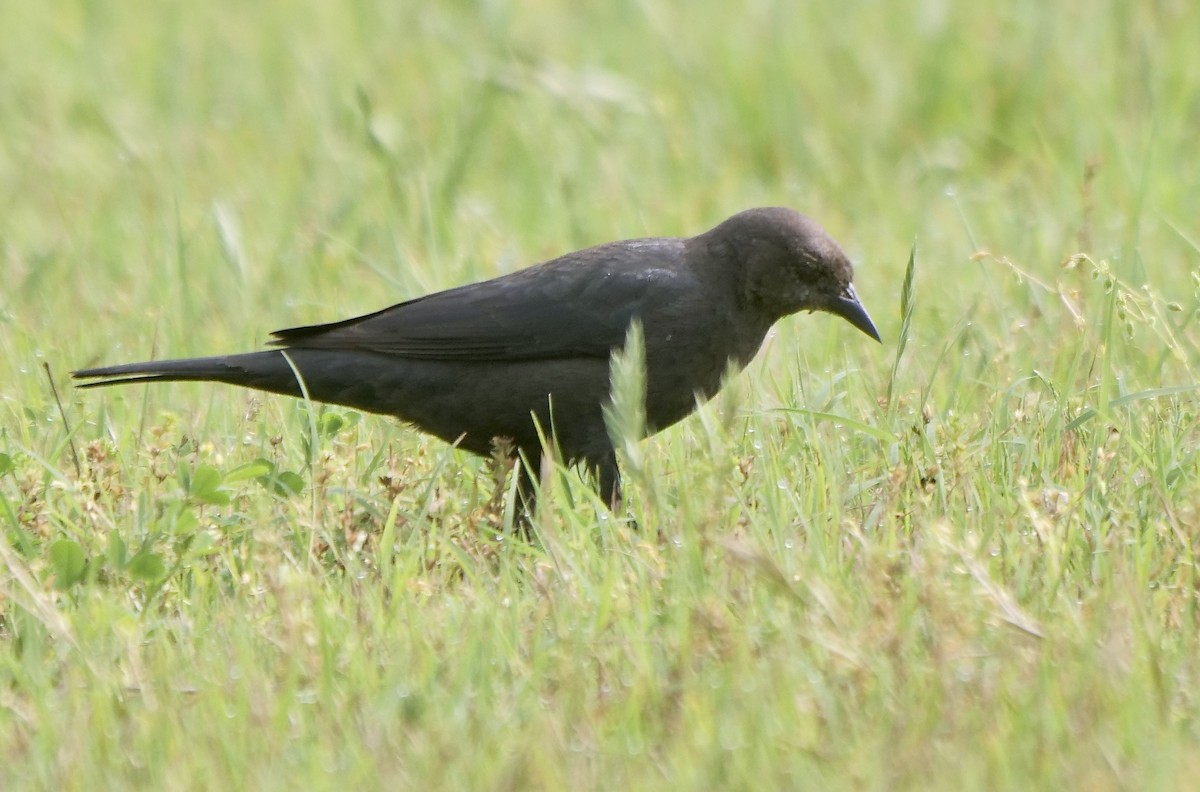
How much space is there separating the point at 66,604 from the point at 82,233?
3.53 m

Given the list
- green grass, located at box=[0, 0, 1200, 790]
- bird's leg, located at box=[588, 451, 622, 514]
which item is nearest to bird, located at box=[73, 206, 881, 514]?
bird's leg, located at box=[588, 451, 622, 514]

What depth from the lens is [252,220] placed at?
280 inches

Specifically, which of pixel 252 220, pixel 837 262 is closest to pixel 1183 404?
pixel 837 262

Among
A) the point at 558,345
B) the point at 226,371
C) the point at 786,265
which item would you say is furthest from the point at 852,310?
the point at 226,371

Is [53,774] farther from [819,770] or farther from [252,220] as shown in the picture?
[252,220]

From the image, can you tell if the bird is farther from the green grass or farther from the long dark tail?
the green grass

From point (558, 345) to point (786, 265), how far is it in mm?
673

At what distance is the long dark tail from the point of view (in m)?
4.70

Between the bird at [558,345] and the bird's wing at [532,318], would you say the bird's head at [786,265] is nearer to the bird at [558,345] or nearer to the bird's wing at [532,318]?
the bird at [558,345]

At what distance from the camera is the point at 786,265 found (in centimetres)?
487

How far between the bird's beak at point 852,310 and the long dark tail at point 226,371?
5.02 feet

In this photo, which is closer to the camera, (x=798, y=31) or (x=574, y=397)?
(x=574, y=397)

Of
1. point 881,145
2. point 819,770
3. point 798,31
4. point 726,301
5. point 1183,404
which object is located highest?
point 798,31

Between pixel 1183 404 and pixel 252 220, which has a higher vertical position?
pixel 252 220
